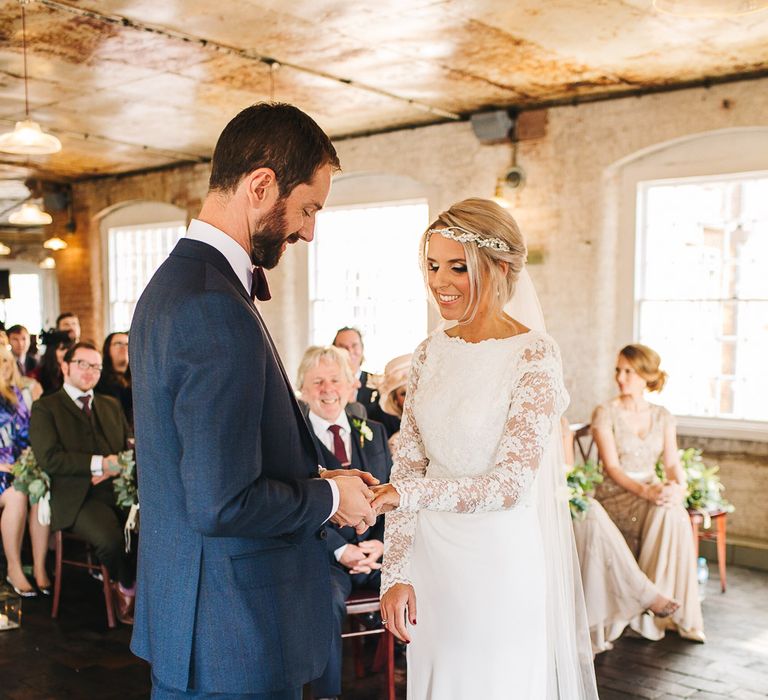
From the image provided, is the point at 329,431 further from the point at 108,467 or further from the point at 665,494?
the point at 665,494

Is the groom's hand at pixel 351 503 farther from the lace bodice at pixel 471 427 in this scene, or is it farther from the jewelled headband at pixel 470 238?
the jewelled headband at pixel 470 238

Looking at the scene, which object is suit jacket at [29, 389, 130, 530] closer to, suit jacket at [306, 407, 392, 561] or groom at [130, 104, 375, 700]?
suit jacket at [306, 407, 392, 561]

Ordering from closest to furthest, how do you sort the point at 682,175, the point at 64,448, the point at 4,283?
1. the point at 64,448
2. the point at 682,175
3. the point at 4,283

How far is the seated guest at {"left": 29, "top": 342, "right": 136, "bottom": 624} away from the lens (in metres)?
5.11

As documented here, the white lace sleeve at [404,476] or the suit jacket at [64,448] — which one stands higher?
the white lace sleeve at [404,476]

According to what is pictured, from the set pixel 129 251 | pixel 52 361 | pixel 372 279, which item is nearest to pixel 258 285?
pixel 52 361

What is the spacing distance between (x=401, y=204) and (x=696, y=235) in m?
3.35

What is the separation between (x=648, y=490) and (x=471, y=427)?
3282 mm

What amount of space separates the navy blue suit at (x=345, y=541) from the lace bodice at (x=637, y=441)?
6.31ft

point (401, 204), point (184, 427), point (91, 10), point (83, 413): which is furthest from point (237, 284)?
point (401, 204)

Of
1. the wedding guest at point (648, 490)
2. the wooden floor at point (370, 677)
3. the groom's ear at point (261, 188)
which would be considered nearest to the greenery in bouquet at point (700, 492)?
the wedding guest at point (648, 490)

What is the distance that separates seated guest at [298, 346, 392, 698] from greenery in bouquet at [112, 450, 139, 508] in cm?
138

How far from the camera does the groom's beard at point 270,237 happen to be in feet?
5.72

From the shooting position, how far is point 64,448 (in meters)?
5.34
